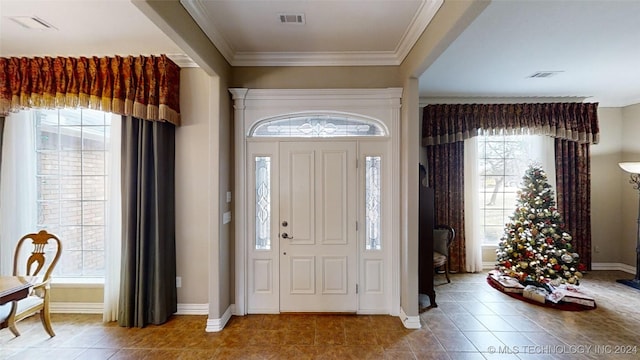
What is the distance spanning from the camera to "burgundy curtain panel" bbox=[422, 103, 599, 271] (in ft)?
15.5

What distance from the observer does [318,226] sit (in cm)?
335

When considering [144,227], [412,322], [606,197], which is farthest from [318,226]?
[606,197]

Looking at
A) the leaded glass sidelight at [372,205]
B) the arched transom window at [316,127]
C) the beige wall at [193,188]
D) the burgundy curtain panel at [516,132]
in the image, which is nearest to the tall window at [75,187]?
the beige wall at [193,188]

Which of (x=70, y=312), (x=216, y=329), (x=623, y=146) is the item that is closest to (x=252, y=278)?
(x=216, y=329)

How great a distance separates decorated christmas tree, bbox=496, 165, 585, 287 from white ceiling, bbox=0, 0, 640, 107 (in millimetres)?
1708

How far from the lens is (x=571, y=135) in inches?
186

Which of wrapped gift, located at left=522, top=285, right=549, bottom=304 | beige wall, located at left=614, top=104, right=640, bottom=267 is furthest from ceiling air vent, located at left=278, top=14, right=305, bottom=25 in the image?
beige wall, located at left=614, top=104, right=640, bottom=267

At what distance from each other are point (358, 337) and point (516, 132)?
13.6 feet

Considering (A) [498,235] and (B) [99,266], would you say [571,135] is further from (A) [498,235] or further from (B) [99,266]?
(B) [99,266]

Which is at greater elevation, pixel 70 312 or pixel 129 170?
pixel 129 170

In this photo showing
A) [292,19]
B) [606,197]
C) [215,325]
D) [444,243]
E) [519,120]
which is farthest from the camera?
[606,197]

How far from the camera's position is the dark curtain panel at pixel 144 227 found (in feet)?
10.0

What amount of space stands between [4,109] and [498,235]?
7.10 m

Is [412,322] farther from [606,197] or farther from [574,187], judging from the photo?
[606,197]
